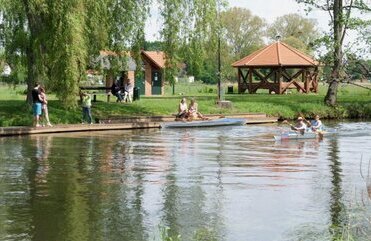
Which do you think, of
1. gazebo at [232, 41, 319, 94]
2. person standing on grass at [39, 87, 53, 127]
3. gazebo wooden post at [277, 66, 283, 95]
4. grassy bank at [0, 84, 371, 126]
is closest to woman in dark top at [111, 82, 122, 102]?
grassy bank at [0, 84, 371, 126]

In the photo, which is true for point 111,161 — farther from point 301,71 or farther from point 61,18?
point 301,71

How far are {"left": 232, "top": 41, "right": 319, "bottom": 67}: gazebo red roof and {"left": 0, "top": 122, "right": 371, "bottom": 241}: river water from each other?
27442 millimetres

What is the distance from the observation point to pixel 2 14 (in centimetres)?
3147

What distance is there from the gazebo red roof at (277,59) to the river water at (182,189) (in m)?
A: 27.4

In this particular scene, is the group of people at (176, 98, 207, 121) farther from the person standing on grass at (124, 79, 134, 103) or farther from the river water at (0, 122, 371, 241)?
the river water at (0, 122, 371, 241)

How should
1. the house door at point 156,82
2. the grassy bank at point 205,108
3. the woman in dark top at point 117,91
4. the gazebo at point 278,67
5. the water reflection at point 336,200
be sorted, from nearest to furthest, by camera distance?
the water reflection at point 336,200 → the grassy bank at point 205,108 → the woman in dark top at point 117,91 → the gazebo at point 278,67 → the house door at point 156,82

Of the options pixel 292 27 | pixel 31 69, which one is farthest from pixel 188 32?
pixel 292 27

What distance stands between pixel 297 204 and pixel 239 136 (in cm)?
1431

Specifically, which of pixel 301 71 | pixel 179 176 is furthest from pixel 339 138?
pixel 301 71

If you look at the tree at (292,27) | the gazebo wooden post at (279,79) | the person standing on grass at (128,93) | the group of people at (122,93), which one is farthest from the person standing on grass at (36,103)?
the tree at (292,27)

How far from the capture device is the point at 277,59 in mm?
53375

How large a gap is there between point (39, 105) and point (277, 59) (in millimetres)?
28418

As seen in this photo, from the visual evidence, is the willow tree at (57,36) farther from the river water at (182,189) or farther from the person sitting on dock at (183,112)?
the person sitting on dock at (183,112)

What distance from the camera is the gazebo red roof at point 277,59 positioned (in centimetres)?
5281
